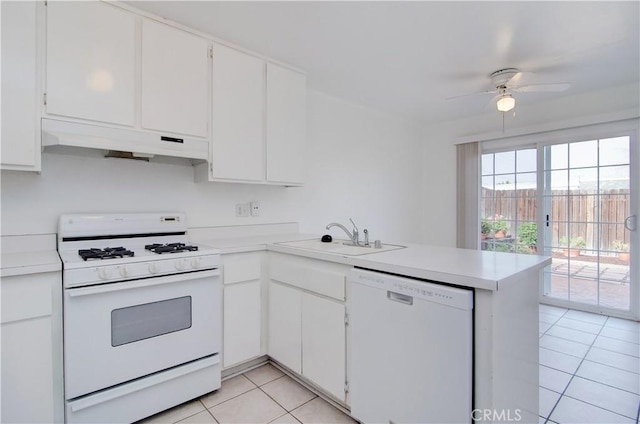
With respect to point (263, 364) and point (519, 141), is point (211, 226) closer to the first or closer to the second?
point (263, 364)

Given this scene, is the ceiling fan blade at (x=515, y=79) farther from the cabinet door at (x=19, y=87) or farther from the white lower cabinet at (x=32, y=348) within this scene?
the white lower cabinet at (x=32, y=348)

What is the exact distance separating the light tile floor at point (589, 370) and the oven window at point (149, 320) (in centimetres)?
213

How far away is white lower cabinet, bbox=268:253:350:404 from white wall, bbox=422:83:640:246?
3.21 meters

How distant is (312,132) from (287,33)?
1.19 m

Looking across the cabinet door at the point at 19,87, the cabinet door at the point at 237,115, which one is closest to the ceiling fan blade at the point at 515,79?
the cabinet door at the point at 237,115

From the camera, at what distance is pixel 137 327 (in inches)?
66.7

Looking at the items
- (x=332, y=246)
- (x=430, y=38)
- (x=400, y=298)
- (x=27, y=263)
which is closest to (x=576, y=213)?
(x=430, y=38)

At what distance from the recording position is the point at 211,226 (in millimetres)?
2559

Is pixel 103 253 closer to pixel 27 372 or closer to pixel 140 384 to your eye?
pixel 27 372

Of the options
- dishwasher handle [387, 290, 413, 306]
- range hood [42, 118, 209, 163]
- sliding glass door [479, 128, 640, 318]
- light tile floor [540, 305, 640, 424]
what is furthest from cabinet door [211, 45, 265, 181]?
sliding glass door [479, 128, 640, 318]

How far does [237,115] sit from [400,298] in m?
1.73

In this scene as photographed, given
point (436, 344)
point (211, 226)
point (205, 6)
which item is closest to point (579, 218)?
point (436, 344)

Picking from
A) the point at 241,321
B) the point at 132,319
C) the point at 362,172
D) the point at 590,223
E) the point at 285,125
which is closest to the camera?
the point at 132,319

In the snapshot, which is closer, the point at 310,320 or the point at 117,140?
the point at 117,140
